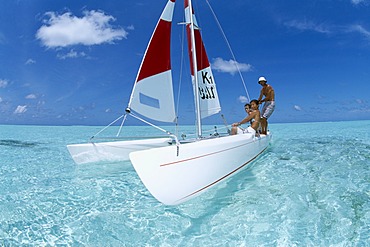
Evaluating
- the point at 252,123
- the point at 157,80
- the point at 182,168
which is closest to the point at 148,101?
the point at 157,80

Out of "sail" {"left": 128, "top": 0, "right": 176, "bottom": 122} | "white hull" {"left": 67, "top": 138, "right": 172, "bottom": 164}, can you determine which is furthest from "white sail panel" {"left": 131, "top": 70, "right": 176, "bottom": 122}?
"white hull" {"left": 67, "top": 138, "right": 172, "bottom": 164}

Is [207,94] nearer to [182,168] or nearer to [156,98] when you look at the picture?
[156,98]

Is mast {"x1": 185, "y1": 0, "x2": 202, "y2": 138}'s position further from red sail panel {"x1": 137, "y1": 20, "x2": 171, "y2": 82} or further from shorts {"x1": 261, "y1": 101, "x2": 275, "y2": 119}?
shorts {"x1": 261, "y1": 101, "x2": 275, "y2": 119}

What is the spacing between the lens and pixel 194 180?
3717 mm

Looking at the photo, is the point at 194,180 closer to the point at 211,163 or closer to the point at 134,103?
the point at 211,163

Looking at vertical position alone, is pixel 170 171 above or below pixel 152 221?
above

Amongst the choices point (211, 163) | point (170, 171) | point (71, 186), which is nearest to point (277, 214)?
point (211, 163)

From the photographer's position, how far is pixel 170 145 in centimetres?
494

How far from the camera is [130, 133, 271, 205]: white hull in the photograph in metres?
3.27

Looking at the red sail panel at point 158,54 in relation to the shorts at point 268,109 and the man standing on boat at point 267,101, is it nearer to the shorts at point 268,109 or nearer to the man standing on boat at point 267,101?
the man standing on boat at point 267,101

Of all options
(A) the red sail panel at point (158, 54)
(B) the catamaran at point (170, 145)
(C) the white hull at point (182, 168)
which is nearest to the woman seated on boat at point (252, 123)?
(B) the catamaran at point (170, 145)

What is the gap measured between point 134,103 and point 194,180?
237 centimetres

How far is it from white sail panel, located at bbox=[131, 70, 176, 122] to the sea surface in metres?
1.48

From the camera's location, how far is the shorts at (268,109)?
790 centimetres
